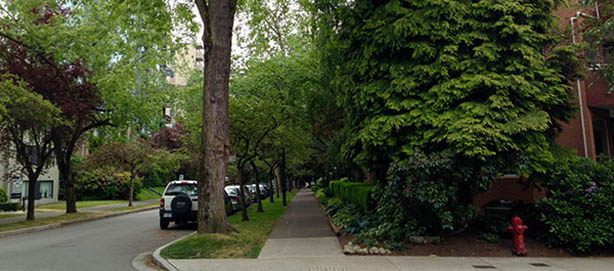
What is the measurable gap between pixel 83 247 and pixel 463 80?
10476mm

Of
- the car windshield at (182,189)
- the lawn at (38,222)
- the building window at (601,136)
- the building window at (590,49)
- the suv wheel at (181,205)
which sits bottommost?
the lawn at (38,222)

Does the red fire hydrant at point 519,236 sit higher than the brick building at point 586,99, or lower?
lower

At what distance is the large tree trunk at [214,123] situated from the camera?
1023cm

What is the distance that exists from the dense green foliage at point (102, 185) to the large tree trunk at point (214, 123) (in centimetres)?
3323

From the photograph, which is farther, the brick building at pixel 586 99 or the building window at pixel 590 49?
the brick building at pixel 586 99

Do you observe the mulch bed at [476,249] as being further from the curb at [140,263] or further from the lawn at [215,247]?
the curb at [140,263]

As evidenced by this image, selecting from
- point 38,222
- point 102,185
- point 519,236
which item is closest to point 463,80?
point 519,236

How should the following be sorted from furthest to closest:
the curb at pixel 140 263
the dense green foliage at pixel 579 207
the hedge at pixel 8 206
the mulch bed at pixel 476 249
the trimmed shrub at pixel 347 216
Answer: the hedge at pixel 8 206
the trimmed shrub at pixel 347 216
the mulch bed at pixel 476 249
the dense green foliage at pixel 579 207
the curb at pixel 140 263

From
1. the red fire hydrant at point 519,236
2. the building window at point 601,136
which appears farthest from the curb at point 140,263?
the building window at point 601,136

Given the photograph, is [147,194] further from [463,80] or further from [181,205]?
[463,80]

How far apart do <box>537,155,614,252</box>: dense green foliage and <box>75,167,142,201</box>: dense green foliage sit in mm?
38454

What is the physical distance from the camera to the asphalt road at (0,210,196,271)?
335 inches

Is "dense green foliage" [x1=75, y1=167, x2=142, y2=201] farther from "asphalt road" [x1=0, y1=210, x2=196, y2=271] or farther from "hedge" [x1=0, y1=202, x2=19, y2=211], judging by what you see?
"asphalt road" [x1=0, y1=210, x2=196, y2=271]

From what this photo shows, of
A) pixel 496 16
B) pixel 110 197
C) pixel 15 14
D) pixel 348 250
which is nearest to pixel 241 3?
pixel 496 16
